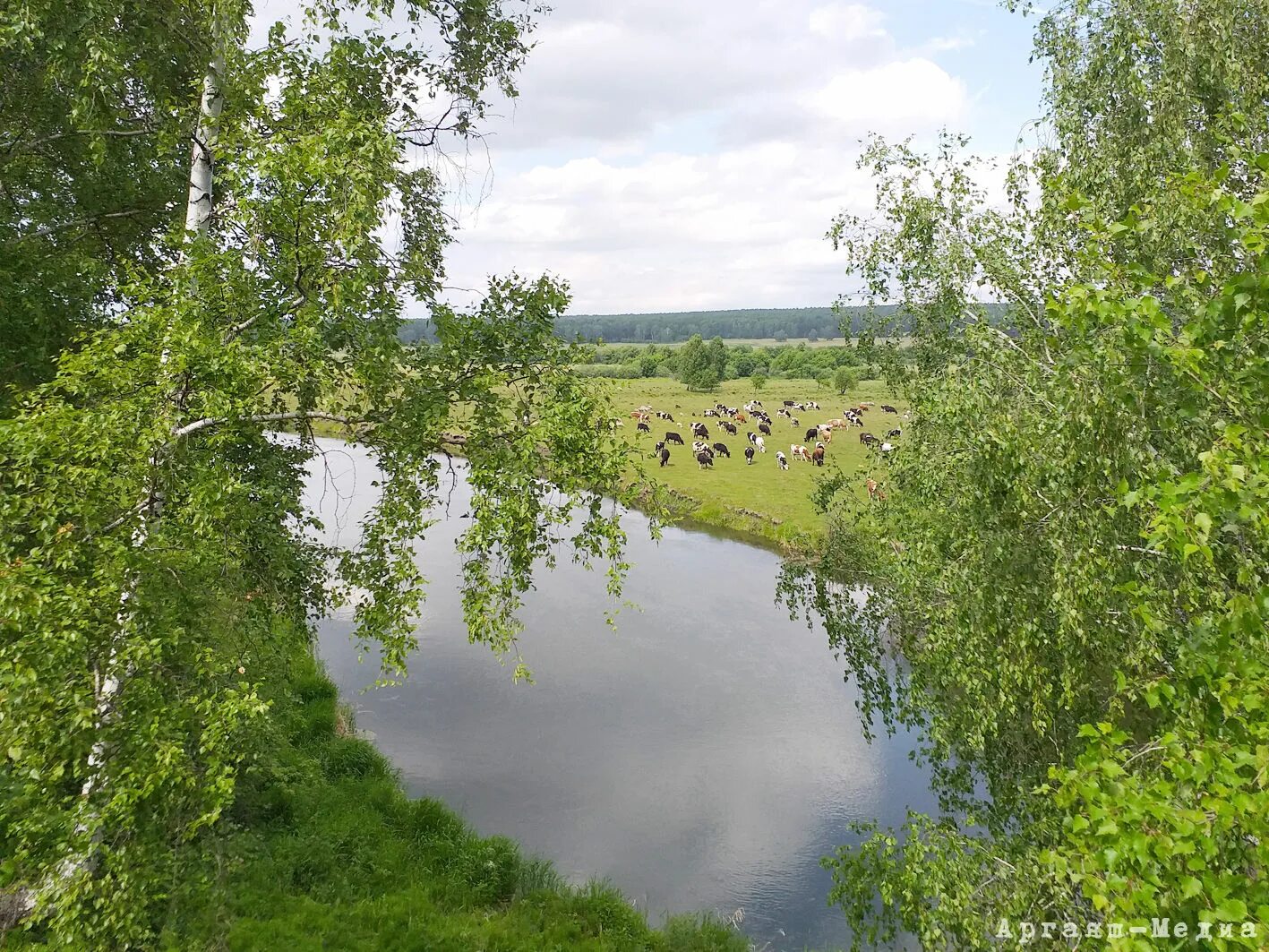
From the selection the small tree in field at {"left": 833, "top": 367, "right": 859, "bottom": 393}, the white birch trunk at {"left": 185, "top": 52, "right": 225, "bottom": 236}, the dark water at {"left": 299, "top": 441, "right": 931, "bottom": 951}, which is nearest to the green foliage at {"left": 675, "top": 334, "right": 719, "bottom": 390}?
the small tree in field at {"left": 833, "top": 367, "right": 859, "bottom": 393}

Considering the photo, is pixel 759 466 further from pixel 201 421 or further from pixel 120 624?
pixel 120 624

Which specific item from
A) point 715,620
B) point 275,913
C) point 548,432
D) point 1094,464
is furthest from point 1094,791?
point 715,620

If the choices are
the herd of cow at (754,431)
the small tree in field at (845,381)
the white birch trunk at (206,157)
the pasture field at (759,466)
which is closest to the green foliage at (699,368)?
the pasture field at (759,466)

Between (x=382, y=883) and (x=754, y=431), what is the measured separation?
4624 cm

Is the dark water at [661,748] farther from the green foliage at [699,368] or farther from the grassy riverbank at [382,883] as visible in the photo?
the green foliage at [699,368]

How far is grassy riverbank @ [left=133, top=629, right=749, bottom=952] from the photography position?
10.2 m

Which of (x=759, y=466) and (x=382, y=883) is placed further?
(x=759, y=466)

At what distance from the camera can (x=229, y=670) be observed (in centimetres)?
521

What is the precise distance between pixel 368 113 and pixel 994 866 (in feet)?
33.8

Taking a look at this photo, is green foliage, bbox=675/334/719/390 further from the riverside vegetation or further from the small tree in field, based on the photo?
the riverside vegetation

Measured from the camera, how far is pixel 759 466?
144 ft

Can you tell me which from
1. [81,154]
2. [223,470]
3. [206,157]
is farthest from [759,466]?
[223,470]

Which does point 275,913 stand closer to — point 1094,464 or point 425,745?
point 425,745

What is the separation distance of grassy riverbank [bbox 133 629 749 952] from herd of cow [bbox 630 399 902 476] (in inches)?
865
